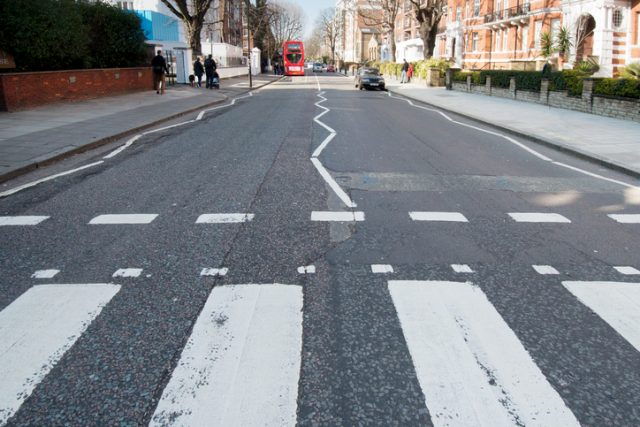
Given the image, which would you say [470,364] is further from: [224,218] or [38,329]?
[224,218]

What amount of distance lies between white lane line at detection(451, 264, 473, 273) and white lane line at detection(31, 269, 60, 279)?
3459 millimetres

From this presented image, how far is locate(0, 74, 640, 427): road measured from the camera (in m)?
2.90

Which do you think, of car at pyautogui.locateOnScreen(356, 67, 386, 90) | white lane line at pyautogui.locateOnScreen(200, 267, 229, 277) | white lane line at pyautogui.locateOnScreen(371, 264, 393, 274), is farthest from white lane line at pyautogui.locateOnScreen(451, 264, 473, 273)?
car at pyautogui.locateOnScreen(356, 67, 386, 90)

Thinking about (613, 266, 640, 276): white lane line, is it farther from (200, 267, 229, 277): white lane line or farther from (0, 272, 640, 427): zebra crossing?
(200, 267, 229, 277): white lane line

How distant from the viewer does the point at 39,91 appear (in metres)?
18.9

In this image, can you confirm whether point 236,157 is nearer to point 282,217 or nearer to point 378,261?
point 282,217

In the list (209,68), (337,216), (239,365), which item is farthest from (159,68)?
(239,365)

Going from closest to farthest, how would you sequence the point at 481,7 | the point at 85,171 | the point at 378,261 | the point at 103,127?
1. the point at 378,261
2. the point at 85,171
3. the point at 103,127
4. the point at 481,7

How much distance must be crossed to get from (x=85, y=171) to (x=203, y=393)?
7330 mm

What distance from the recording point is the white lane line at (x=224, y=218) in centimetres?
614

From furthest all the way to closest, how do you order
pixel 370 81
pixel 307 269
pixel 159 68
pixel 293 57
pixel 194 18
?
pixel 293 57 → pixel 370 81 → pixel 194 18 → pixel 159 68 → pixel 307 269

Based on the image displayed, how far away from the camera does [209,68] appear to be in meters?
33.1

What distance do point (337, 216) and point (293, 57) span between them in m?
64.1

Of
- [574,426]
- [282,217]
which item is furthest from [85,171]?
[574,426]
